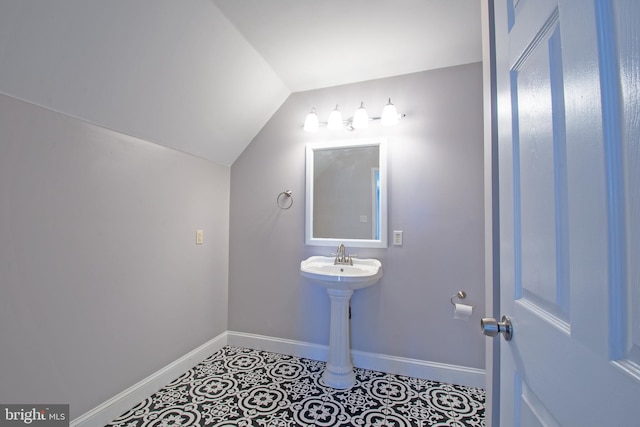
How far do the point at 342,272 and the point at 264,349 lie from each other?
1080 millimetres

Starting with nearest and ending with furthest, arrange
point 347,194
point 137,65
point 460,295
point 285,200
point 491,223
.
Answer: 1. point 491,223
2. point 137,65
3. point 460,295
4. point 347,194
5. point 285,200

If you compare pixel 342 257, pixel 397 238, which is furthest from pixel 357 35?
pixel 342 257

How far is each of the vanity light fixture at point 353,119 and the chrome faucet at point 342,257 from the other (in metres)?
0.98

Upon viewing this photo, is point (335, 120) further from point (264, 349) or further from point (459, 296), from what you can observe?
point (264, 349)

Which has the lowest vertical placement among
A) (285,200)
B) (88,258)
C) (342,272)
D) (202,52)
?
(342,272)

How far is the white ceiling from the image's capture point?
1.45 meters

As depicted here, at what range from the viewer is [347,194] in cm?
221

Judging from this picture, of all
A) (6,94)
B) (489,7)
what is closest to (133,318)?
(6,94)

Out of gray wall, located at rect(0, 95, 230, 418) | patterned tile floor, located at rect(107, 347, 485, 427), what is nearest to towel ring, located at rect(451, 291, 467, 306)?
patterned tile floor, located at rect(107, 347, 485, 427)

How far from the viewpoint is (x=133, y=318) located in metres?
1.66

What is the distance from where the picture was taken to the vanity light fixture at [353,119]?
1969 millimetres

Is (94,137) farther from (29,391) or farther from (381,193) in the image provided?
(381,193)

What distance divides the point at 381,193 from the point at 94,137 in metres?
1.87

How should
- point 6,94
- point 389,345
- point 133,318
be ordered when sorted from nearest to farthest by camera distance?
point 6,94 < point 133,318 < point 389,345
